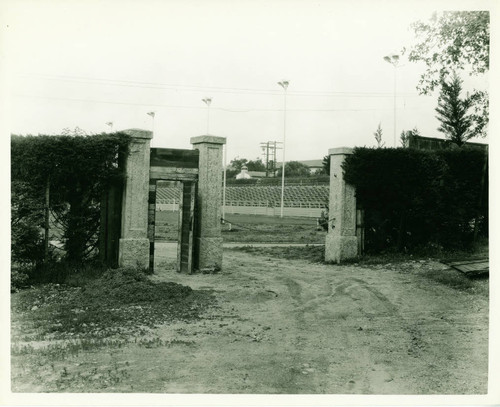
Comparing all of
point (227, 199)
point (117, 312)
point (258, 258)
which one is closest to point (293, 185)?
point (227, 199)

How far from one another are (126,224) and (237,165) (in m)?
104

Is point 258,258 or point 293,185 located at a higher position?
point 293,185

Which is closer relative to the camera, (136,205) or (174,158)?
(136,205)

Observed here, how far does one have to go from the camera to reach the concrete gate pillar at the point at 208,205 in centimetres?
1327

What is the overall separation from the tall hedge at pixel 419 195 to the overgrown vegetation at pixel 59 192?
22.5ft

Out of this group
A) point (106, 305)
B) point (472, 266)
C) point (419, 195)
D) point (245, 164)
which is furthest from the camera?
point (245, 164)

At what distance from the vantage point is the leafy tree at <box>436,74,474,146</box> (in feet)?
50.0

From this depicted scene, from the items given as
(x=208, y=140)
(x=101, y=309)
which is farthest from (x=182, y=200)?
(x=101, y=309)

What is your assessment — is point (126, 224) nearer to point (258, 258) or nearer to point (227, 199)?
point (258, 258)

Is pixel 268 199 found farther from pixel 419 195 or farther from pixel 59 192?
pixel 59 192

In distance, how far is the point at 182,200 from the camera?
43.1 ft

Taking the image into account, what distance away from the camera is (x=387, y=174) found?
15.2 m

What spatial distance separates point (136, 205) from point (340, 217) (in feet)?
19.2

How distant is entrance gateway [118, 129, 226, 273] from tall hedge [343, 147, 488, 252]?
4227 mm
